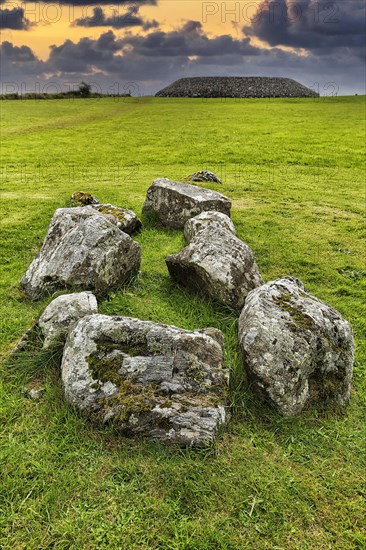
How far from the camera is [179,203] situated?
1407cm

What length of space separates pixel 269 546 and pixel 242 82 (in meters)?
102

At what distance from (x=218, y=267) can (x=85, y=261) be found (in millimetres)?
2709

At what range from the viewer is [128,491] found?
5363mm

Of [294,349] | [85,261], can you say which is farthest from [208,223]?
[294,349]

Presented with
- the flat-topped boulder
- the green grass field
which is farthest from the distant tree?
the green grass field

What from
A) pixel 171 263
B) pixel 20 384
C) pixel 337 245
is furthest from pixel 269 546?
pixel 337 245

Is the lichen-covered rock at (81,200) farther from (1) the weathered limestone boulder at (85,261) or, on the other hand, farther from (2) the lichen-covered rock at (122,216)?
(1) the weathered limestone boulder at (85,261)

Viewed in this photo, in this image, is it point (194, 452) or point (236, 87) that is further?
point (236, 87)

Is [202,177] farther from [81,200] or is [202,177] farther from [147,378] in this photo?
[147,378]

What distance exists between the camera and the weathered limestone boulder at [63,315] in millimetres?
7359

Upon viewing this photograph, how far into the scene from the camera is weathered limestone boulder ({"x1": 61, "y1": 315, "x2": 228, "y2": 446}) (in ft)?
19.4

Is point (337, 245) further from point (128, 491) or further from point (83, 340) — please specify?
point (128, 491)

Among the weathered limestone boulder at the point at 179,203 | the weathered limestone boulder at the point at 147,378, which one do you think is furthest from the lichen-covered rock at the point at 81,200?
the weathered limestone boulder at the point at 147,378

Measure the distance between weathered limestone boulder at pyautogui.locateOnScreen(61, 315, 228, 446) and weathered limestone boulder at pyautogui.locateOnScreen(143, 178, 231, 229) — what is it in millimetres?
7492
